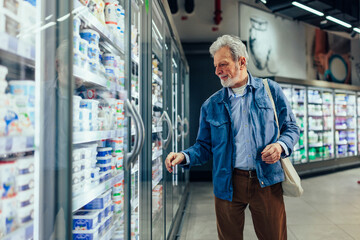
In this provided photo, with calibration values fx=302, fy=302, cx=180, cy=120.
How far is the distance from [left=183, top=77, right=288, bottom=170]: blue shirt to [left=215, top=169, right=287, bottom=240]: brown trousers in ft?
0.22

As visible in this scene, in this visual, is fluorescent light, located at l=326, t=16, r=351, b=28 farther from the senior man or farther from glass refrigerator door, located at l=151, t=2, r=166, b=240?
the senior man

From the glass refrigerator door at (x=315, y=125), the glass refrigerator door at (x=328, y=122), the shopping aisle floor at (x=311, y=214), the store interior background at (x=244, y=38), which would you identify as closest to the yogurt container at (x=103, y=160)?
the shopping aisle floor at (x=311, y=214)

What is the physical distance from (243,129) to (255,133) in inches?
3.0

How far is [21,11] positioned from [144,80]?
3.92ft

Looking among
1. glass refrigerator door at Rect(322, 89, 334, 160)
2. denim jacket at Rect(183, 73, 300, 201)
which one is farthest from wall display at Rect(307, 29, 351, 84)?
denim jacket at Rect(183, 73, 300, 201)

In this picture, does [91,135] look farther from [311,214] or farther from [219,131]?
[311,214]

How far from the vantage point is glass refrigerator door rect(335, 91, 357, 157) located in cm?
905

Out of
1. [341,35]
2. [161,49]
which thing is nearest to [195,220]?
[161,49]

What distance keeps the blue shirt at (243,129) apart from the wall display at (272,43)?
652 cm

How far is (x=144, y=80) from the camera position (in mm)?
2059

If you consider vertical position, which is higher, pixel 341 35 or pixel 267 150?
pixel 341 35

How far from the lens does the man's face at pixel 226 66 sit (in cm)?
180

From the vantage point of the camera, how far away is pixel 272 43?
8.62 metres

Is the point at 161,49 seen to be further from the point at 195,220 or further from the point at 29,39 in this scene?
the point at 195,220
